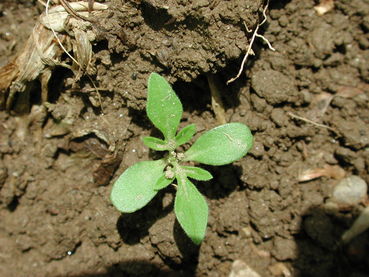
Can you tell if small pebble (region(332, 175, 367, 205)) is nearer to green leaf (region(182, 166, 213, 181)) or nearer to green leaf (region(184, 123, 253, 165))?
green leaf (region(184, 123, 253, 165))

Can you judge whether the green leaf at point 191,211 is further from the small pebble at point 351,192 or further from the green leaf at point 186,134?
the small pebble at point 351,192

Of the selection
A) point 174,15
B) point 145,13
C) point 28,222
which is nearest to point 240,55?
point 174,15

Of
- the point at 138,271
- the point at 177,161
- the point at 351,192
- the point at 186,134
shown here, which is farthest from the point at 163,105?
the point at 351,192

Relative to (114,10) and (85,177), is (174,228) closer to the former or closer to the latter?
(85,177)

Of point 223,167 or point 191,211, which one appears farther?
point 223,167

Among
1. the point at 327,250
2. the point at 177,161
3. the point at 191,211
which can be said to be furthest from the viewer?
the point at 327,250

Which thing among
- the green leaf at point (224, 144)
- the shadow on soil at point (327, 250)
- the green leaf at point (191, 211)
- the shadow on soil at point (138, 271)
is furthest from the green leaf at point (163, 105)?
the shadow on soil at point (327, 250)

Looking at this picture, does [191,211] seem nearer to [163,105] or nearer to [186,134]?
[186,134]
